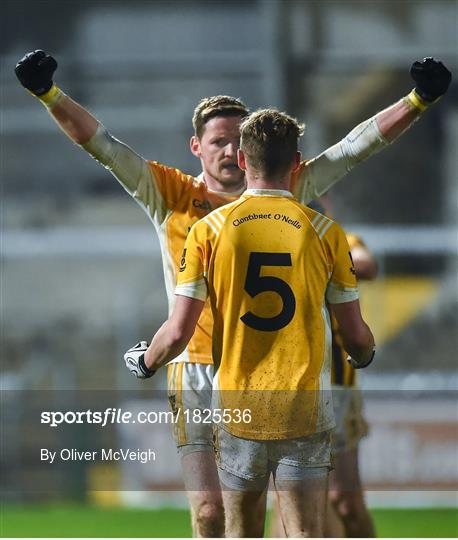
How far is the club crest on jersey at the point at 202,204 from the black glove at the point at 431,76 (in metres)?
0.95

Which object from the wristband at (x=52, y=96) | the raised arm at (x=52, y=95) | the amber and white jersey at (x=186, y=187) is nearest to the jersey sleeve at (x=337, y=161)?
the amber and white jersey at (x=186, y=187)

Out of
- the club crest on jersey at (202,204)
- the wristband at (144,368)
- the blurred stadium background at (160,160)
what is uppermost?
the blurred stadium background at (160,160)

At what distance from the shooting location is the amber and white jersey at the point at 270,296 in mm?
3754

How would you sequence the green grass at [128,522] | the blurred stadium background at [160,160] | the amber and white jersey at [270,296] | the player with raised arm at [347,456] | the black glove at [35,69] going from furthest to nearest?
the blurred stadium background at [160,160], the green grass at [128,522], the player with raised arm at [347,456], the black glove at [35,69], the amber and white jersey at [270,296]

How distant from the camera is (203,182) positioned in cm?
477

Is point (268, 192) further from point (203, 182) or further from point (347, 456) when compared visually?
point (347, 456)

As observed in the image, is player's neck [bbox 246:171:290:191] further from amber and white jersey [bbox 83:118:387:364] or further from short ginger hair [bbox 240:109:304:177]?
amber and white jersey [bbox 83:118:387:364]

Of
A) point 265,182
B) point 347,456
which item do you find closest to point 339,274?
point 265,182

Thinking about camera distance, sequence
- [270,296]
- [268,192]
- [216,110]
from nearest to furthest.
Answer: [270,296], [268,192], [216,110]

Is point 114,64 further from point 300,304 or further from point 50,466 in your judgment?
point 300,304

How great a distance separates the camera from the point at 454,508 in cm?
972

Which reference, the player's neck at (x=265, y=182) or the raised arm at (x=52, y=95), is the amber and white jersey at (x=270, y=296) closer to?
the player's neck at (x=265, y=182)

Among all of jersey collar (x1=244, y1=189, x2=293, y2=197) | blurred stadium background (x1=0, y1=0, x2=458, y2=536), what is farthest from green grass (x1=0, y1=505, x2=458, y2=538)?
jersey collar (x1=244, y1=189, x2=293, y2=197)

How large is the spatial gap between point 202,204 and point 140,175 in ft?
0.91
